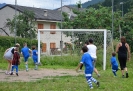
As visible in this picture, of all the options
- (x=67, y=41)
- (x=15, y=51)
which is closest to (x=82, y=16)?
(x=67, y=41)

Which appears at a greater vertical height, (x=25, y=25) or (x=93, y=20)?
(x=93, y=20)

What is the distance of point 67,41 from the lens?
2295cm

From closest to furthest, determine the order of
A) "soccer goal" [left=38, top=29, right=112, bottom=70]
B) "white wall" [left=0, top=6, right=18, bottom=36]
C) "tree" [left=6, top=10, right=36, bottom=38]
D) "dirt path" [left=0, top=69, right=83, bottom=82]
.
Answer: "dirt path" [left=0, top=69, right=83, bottom=82], "soccer goal" [left=38, top=29, right=112, bottom=70], "tree" [left=6, top=10, right=36, bottom=38], "white wall" [left=0, top=6, right=18, bottom=36]

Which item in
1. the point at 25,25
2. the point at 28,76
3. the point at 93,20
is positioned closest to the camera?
the point at 28,76

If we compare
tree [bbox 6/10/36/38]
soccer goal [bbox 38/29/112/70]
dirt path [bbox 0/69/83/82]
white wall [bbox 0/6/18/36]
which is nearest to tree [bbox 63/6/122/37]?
soccer goal [bbox 38/29/112/70]

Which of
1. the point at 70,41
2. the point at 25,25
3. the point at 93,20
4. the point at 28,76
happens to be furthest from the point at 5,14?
the point at 28,76

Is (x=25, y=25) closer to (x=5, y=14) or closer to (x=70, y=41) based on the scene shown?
(x=5, y=14)

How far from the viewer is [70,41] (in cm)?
2225

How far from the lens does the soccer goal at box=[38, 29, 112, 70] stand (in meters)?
21.0

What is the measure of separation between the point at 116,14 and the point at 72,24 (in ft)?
14.3

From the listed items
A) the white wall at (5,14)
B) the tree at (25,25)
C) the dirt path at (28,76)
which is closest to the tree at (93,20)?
the tree at (25,25)

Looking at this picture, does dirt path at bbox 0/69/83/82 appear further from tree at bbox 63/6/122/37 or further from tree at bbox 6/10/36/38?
tree at bbox 6/10/36/38

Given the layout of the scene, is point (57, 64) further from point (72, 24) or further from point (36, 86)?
point (36, 86)

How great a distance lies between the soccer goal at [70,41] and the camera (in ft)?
68.9
